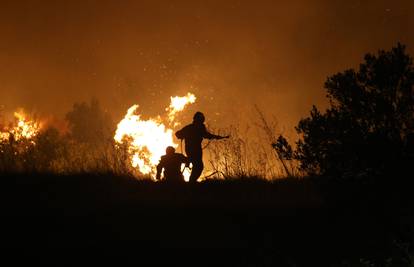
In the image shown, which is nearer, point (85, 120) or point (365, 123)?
point (365, 123)

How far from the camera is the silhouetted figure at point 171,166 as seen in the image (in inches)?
421

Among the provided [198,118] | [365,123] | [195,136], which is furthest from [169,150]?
[365,123]

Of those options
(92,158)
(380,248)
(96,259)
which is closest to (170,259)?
(96,259)

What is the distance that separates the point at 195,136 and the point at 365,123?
15.9 feet

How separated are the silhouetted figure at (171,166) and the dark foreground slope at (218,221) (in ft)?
4.77

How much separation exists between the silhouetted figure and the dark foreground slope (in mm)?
1454

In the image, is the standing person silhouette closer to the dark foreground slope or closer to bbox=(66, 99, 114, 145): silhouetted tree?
the dark foreground slope

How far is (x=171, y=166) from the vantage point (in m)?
10.8

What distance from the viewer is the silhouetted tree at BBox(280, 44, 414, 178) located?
7227 mm

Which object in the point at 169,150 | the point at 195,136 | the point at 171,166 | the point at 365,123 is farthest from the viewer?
the point at 195,136

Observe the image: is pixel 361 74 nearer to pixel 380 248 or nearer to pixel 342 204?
pixel 342 204

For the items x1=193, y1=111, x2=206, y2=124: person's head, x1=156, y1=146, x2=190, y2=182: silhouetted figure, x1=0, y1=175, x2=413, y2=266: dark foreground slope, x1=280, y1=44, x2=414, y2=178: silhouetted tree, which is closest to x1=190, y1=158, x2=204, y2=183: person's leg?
x1=156, y1=146, x2=190, y2=182: silhouetted figure

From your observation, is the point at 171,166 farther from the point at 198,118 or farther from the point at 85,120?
the point at 85,120

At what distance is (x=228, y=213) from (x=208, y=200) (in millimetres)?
680
